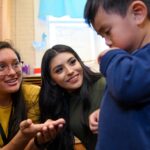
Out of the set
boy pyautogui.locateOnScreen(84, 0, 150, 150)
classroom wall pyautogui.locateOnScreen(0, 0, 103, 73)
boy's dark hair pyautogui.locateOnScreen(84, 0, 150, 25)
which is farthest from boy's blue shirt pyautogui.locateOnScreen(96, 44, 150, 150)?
classroom wall pyautogui.locateOnScreen(0, 0, 103, 73)

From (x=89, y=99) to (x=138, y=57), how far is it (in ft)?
2.68

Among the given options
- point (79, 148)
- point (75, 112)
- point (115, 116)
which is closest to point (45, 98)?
point (75, 112)

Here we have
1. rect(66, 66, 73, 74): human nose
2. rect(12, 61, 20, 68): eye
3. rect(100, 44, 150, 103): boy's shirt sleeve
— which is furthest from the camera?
rect(12, 61, 20, 68): eye

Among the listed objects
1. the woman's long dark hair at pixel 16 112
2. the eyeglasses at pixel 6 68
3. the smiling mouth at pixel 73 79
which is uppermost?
the eyeglasses at pixel 6 68

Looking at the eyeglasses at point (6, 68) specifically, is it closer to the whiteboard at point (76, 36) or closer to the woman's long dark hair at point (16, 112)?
the woman's long dark hair at point (16, 112)

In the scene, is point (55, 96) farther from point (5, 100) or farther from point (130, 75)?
point (130, 75)

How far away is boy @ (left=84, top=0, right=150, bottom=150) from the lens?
0.58 metres

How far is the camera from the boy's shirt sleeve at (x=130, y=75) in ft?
1.88

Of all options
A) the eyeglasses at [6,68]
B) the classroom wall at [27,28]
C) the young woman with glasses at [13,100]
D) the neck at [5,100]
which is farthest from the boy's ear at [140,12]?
Result: the classroom wall at [27,28]

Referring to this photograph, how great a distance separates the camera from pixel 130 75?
1.89ft

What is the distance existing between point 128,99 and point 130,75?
0.05 metres

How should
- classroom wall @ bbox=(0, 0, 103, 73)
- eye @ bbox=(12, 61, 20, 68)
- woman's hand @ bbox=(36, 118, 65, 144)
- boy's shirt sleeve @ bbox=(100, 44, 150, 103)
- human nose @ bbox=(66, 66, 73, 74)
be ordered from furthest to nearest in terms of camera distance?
classroom wall @ bbox=(0, 0, 103, 73)
eye @ bbox=(12, 61, 20, 68)
human nose @ bbox=(66, 66, 73, 74)
woman's hand @ bbox=(36, 118, 65, 144)
boy's shirt sleeve @ bbox=(100, 44, 150, 103)

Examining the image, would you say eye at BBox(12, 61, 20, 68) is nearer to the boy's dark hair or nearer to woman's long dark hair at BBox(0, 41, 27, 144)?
woman's long dark hair at BBox(0, 41, 27, 144)

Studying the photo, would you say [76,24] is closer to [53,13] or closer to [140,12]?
[53,13]
